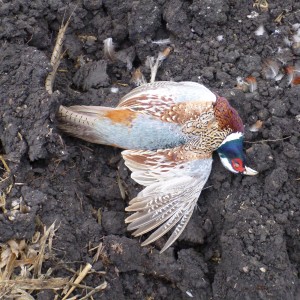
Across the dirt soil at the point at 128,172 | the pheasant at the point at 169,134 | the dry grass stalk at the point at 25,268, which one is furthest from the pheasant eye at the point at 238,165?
the dry grass stalk at the point at 25,268

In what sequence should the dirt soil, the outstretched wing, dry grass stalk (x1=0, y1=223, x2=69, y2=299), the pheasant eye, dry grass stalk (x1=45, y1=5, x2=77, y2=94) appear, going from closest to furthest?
dry grass stalk (x1=0, y1=223, x2=69, y2=299), the dirt soil, the outstretched wing, the pheasant eye, dry grass stalk (x1=45, y1=5, x2=77, y2=94)

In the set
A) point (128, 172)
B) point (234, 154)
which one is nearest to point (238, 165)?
point (234, 154)

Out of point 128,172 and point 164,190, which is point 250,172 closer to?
point 164,190

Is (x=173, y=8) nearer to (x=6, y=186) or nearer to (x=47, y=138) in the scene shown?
(x=47, y=138)

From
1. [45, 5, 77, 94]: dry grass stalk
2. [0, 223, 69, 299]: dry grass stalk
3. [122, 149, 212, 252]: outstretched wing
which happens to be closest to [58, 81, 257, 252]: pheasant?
[122, 149, 212, 252]: outstretched wing

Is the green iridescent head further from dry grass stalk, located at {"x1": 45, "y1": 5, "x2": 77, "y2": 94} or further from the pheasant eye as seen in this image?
dry grass stalk, located at {"x1": 45, "y1": 5, "x2": 77, "y2": 94}

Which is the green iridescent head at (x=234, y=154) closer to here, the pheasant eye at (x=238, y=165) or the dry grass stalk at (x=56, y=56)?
the pheasant eye at (x=238, y=165)
